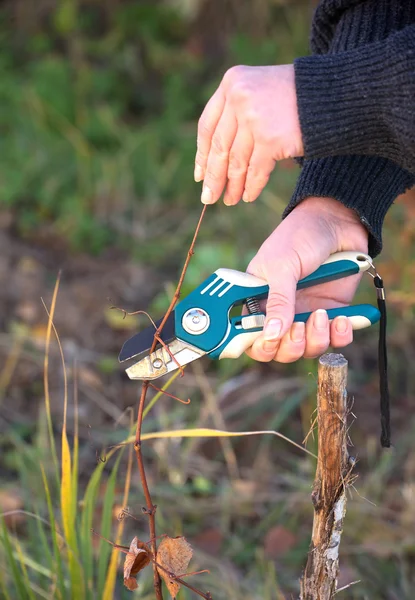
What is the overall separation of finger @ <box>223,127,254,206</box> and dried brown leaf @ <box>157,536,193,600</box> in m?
0.61

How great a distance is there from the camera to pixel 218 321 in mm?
A: 1501

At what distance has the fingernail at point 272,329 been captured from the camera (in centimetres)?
138

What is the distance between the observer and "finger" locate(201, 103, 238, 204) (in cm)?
128

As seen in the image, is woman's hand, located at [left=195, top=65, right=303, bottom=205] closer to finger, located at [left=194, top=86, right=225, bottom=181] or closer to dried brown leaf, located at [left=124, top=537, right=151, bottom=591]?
finger, located at [left=194, top=86, right=225, bottom=181]

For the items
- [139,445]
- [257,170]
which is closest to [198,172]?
[257,170]

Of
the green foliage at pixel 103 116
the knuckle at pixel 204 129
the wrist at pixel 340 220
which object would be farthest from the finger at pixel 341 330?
the green foliage at pixel 103 116

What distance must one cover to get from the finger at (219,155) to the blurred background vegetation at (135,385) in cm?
48

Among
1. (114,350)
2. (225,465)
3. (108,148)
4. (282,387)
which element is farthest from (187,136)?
(225,465)

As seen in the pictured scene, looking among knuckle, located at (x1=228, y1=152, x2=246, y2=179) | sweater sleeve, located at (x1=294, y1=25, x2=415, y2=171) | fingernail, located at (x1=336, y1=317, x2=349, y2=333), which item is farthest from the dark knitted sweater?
fingernail, located at (x1=336, y1=317, x2=349, y2=333)

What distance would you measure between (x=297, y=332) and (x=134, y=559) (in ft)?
1.73

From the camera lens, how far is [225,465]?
241 cm

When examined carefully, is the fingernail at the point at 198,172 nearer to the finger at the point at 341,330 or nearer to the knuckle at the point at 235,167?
the knuckle at the point at 235,167

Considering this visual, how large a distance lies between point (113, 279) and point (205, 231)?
1.90ft

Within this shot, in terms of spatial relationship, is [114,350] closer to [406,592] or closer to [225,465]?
[225,465]
